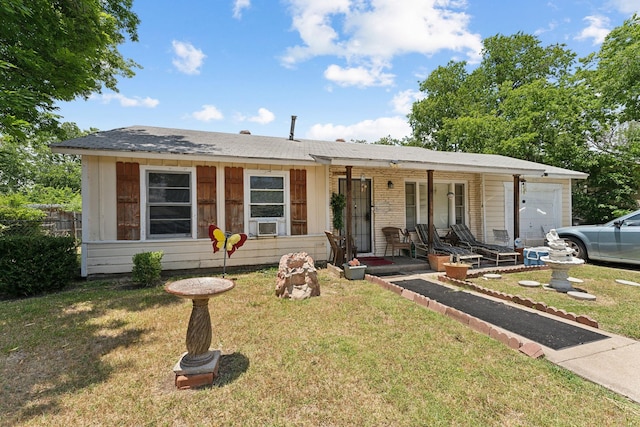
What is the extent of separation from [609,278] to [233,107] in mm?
12642

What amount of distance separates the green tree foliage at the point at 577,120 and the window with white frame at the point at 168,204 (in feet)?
54.6

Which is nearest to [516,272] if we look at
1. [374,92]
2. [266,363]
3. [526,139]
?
[266,363]

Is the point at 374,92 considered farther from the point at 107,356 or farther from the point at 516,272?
the point at 107,356

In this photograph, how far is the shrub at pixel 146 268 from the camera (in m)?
5.69

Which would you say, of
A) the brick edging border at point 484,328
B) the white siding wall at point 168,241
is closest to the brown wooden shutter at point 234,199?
the white siding wall at point 168,241

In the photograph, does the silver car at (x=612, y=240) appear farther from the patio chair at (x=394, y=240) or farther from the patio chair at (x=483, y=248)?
the patio chair at (x=394, y=240)

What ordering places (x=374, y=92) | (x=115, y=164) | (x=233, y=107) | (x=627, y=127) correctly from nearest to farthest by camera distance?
(x=115, y=164) < (x=233, y=107) < (x=627, y=127) < (x=374, y=92)

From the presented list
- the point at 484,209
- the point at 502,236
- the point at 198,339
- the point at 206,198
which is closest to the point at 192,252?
the point at 206,198

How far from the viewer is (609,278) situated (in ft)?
21.1

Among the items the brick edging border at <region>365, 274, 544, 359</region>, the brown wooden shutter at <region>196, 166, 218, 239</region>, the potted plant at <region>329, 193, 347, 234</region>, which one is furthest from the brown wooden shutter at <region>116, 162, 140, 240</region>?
the brick edging border at <region>365, 274, 544, 359</region>

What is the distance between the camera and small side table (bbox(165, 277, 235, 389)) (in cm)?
259

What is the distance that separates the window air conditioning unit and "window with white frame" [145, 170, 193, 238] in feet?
5.29

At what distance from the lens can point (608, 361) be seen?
301cm

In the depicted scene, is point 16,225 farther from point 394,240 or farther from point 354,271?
point 394,240
